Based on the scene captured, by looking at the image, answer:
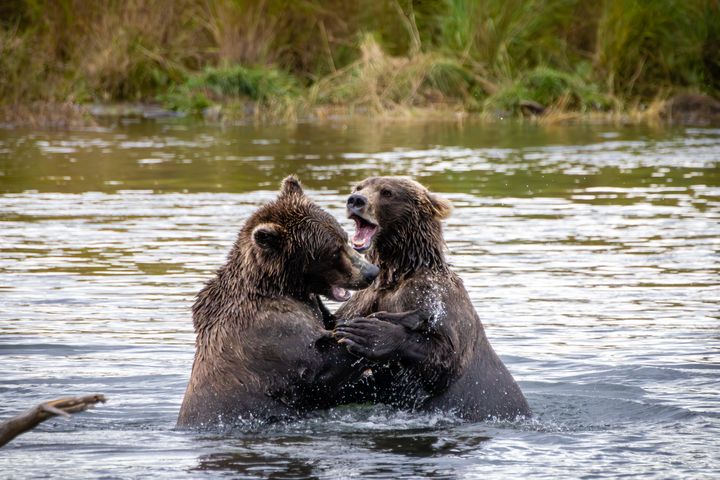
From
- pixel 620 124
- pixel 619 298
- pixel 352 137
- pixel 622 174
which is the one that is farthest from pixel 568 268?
pixel 620 124

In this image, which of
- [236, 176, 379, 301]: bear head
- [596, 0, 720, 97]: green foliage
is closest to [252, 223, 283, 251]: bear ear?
[236, 176, 379, 301]: bear head

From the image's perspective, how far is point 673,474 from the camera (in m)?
6.68

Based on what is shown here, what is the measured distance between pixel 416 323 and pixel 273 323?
32.2 inches

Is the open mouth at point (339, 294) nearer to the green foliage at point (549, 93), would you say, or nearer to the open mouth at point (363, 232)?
the open mouth at point (363, 232)

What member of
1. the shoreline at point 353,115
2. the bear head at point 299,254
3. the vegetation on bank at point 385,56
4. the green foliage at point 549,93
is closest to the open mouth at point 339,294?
the bear head at point 299,254

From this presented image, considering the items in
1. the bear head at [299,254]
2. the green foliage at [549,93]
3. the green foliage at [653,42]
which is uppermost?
the green foliage at [653,42]

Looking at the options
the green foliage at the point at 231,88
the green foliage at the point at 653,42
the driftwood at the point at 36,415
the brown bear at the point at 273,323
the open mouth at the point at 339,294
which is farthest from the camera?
the green foliage at the point at 231,88

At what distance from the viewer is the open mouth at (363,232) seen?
8.07m

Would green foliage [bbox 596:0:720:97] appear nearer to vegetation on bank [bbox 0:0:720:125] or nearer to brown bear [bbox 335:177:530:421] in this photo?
vegetation on bank [bbox 0:0:720:125]

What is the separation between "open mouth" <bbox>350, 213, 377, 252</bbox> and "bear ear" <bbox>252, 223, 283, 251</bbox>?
29.1 inches

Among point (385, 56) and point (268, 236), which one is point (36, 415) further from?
point (385, 56)

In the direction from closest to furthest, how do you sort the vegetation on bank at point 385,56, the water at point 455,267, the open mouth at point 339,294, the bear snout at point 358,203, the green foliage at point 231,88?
1. the water at point 455,267
2. the open mouth at point 339,294
3. the bear snout at point 358,203
4. the vegetation on bank at point 385,56
5. the green foliage at point 231,88

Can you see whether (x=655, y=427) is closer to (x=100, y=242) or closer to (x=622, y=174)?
(x=100, y=242)

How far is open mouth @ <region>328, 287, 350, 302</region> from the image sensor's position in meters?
7.74
